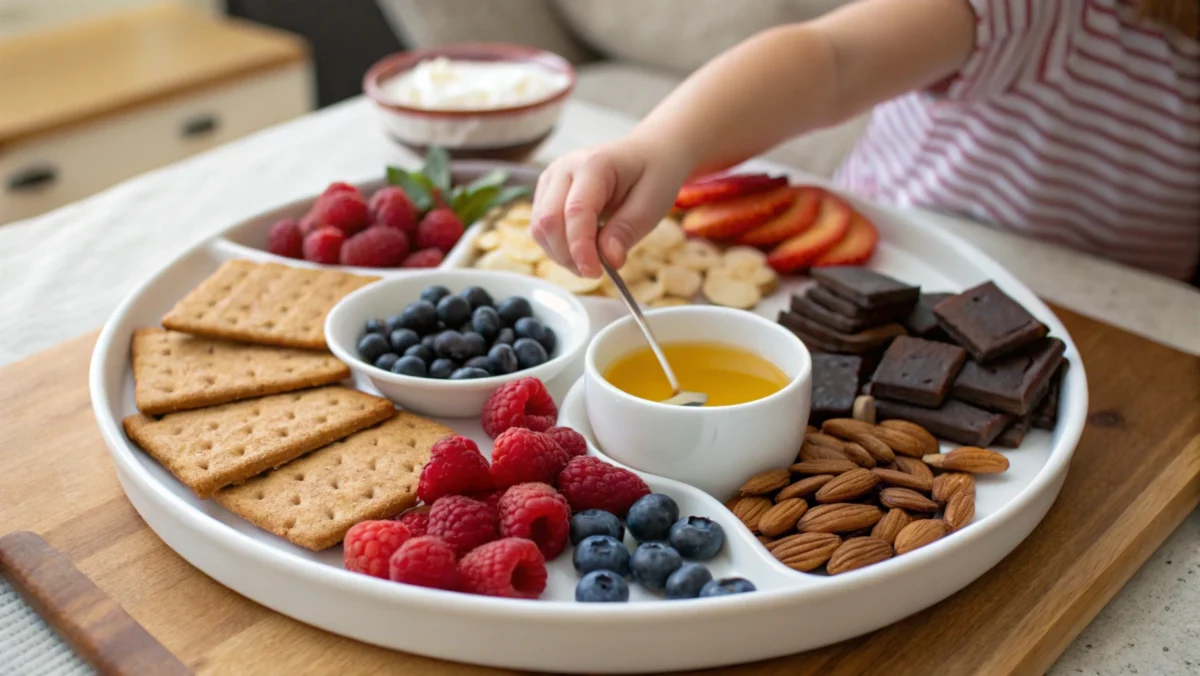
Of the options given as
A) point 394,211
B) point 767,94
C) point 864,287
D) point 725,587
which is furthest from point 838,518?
point 394,211

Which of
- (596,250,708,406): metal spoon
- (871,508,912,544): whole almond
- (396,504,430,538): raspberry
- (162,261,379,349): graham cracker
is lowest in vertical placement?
(162,261,379,349): graham cracker

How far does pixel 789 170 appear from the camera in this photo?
5.82 feet

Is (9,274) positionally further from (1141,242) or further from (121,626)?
(1141,242)

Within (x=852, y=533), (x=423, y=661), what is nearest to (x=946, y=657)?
(x=852, y=533)

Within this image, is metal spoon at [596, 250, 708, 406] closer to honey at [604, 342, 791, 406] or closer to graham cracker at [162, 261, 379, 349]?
honey at [604, 342, 791, 406]

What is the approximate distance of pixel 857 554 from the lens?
3.02 feet

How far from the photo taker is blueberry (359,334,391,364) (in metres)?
1.20

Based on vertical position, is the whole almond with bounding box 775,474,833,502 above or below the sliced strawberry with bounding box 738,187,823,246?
below

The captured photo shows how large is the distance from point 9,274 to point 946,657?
1332 millimetres

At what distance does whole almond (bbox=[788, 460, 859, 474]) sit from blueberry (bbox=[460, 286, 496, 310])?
1.43 ft

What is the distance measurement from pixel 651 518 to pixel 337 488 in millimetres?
299

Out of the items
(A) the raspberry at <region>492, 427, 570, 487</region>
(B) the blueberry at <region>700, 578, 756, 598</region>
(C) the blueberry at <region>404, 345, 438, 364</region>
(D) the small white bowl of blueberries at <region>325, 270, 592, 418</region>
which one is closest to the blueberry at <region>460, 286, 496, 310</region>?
(D) the small white bowl of blueberries at <region>325, 270, 592, 418</region>

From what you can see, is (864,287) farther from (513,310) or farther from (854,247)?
(513,310)

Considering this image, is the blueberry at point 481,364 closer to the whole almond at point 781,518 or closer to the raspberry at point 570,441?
the raspberry at point 570,441
